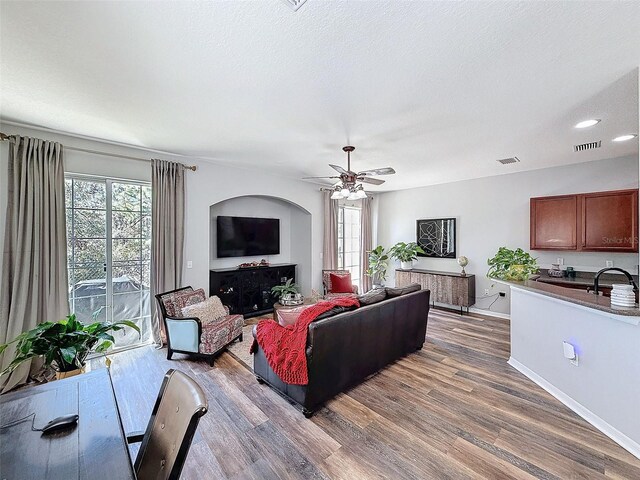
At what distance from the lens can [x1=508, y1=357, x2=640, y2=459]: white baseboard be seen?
1.96 meters

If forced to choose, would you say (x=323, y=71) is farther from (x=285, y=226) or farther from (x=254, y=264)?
(x=285, y=226)

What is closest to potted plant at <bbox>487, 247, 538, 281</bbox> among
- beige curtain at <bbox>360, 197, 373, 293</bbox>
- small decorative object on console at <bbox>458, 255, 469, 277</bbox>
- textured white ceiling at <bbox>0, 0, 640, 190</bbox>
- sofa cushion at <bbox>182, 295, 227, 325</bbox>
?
textured white ceiling at <bbox>0, 0, 640, 190</bbox>

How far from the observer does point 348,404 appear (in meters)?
2.52

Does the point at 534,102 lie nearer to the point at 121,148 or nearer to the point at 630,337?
the point at 630,337

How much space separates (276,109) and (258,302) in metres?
3.75

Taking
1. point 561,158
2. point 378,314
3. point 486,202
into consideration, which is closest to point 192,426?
point 378,314

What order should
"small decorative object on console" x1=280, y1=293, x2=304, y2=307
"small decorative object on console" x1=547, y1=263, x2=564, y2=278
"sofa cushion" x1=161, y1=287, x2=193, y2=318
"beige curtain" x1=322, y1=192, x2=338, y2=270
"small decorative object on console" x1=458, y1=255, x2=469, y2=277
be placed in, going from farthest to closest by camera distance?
"beige curtain" x1=322, y1=192, x2=338, y2=270 → "small decorative object on console" x1=458, y1=255, x2=469, y2=277 → "small decorative object on console" x1=280, y1=293, x2=304, y2=307 → "small decorative object on console" x1=547, y1=263, x2=564, y2=278 → "sofa cushion" x1=161, y1=287, x2=193, y2=318

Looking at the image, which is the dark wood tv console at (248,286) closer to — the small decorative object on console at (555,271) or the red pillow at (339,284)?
the red pillow at (339,284)

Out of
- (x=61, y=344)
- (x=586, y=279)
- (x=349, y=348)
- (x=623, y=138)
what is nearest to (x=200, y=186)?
(x=61, y=344)

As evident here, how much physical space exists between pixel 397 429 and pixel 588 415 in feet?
5.46

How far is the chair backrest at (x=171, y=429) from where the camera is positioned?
0.92m

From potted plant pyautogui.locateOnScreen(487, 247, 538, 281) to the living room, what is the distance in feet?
0.16

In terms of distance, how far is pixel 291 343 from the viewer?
2.48 meters

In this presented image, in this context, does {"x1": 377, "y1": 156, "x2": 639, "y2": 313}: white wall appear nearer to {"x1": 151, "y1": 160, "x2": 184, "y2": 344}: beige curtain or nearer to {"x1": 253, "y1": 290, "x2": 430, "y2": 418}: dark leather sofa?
{"x1": 253, "y1": 290, "x2": 430, "y2": 418}: dark leather sofa
